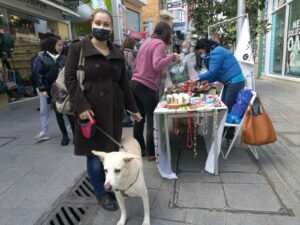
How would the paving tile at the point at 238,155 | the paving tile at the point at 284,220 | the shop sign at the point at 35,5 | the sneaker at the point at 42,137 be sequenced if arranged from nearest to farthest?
the paving tile at the point at 284,220
the paving tile at the point at 238,155
the sneaker at the point at 42,137
the shop sign at the point at 35,5

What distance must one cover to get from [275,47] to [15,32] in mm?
11011

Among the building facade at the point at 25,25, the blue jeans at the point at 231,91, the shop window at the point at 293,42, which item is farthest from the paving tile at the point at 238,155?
the building facade at the point at 25,25

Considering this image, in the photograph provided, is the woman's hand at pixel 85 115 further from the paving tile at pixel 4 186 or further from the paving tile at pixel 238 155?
the paving tile at pixel 238 155

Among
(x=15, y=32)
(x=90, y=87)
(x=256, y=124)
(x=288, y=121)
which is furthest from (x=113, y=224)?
(x=15, y=32)

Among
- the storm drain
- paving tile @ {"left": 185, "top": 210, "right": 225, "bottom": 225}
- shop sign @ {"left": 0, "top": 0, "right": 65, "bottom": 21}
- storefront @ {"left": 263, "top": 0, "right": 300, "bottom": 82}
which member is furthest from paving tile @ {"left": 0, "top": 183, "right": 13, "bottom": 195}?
storefront @ {"left": 263, "top": 0, "right": 300, "bottom": 82}

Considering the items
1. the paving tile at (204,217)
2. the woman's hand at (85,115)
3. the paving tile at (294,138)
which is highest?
the woman's hand at (85,115)

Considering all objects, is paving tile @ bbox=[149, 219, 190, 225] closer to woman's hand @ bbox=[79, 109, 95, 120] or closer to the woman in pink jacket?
woman's hand @ bbox=[79, 109, 95, 120]

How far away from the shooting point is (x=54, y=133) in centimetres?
576

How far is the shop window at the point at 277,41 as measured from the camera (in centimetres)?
1186

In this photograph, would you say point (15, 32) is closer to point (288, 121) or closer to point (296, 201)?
point (288, 121)

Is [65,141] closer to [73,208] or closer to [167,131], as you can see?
[73,208]

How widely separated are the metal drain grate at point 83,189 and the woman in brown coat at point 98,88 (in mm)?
550

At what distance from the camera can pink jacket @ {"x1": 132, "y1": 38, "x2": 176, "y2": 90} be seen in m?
3.62

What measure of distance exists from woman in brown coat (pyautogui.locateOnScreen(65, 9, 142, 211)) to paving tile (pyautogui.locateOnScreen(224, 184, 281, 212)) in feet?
4.16
